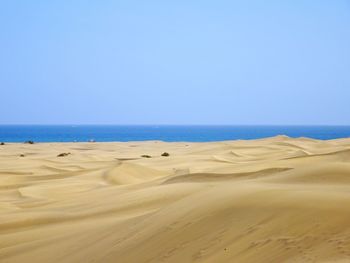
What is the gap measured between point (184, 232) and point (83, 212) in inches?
114

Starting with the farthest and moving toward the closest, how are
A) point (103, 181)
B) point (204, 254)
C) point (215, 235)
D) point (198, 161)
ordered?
point (198, 161) < point (103, 181) < point (215, 235) < point (204, 254)

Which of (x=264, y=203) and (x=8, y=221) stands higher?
(x=264, y=203)

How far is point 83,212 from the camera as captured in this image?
6.61 m

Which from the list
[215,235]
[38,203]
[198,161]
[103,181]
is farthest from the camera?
[198,161]

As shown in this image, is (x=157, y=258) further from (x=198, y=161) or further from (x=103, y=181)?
(x=198, y=161)

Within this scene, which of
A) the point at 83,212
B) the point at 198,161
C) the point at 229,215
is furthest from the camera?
the point at 198,161

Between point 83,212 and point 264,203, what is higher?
point 264,203

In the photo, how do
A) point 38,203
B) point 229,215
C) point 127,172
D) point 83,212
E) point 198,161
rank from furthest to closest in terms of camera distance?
point 198,161, point 127,172, point 38,203, point 83,212, point 229,215

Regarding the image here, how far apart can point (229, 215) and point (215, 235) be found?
300 millimetres

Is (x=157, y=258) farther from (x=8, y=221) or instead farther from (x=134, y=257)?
(x=8, y=221)

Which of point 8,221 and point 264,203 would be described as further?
point 8,221

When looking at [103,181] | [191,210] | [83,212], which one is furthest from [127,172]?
[191,210]

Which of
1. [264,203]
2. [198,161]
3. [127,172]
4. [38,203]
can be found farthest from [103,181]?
[264,203]

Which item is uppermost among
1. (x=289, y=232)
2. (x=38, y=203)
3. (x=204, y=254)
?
(x=289, y=232)
